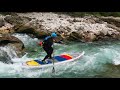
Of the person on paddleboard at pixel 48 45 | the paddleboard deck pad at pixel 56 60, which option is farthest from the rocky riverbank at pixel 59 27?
→ the paddleboard deck pad at pixel 56 60

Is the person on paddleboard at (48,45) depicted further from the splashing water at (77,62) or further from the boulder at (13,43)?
the boulder at (13,43)

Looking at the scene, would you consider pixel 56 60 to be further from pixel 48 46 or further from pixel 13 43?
pixel 13 43

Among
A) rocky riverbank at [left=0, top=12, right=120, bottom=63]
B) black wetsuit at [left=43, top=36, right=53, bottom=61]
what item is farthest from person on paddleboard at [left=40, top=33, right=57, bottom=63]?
rocky riverbank at [left=0, top=12, right=120, bottom=63]

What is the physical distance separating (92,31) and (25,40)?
121 cm

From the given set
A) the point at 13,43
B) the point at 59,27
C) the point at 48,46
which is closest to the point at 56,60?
the point at 48,46

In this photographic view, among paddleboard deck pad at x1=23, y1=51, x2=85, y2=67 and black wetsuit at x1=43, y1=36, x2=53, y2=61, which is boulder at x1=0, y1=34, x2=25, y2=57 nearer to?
paddleboard deck pad at x1=23, y1=51, x2=85, y2=67

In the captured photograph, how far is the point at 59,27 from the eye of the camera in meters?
6.40

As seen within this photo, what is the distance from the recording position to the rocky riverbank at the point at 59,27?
637 centimetres

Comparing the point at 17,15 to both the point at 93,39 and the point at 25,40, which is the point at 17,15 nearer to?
the point at 25,40

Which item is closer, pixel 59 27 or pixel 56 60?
pixel 56 60

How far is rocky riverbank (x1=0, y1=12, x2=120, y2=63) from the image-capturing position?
20.9ft

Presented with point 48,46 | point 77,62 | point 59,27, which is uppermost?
point 59,27

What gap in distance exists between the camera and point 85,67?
624 centimetres
